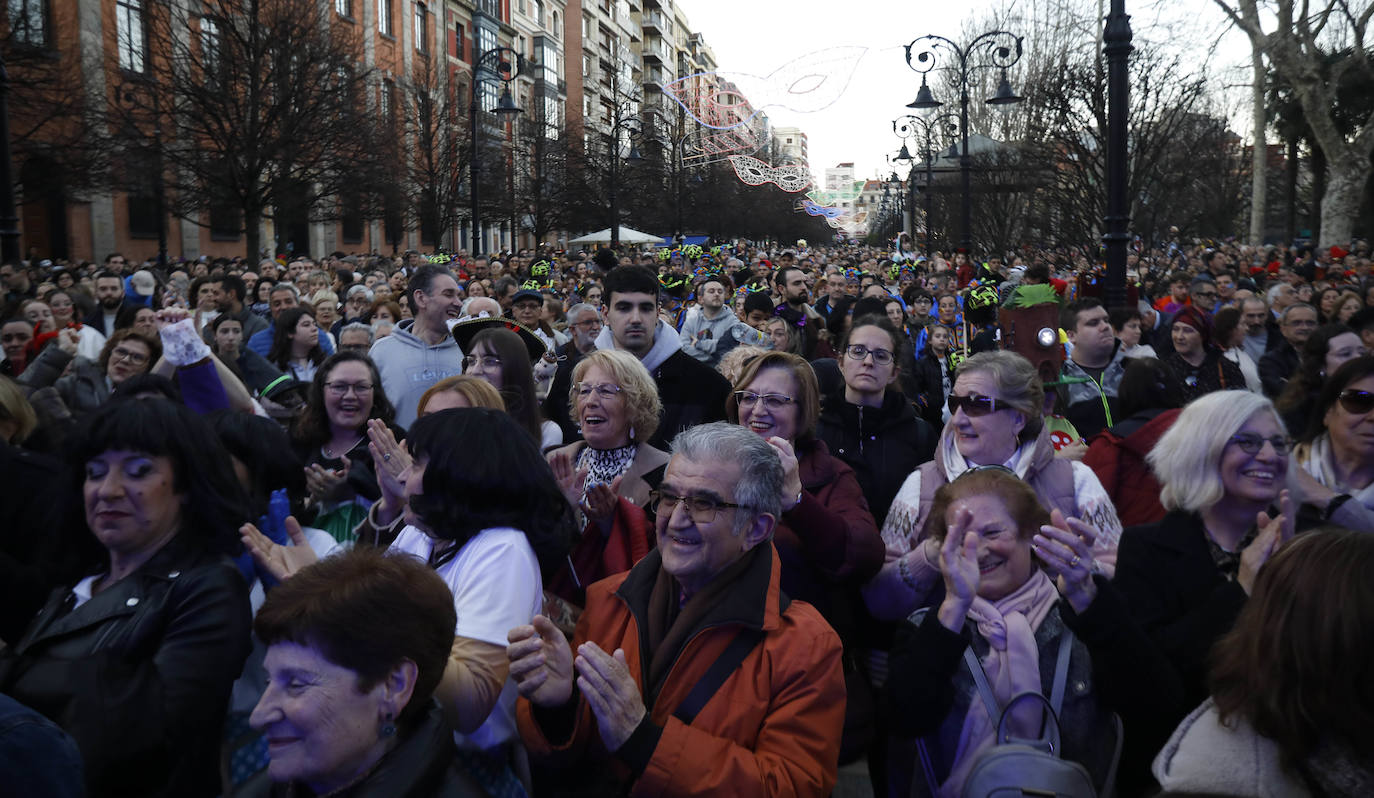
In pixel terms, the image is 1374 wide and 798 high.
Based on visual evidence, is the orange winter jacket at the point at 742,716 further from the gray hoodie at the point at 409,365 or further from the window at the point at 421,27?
the window at the point at 421,27

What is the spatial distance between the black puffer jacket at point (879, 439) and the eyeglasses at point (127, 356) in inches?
149

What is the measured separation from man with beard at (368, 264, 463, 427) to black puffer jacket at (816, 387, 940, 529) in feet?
7.66

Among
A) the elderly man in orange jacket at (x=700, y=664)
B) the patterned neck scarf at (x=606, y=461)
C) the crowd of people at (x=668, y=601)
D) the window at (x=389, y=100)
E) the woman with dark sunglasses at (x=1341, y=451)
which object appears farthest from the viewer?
the window at (x=389, y=100)

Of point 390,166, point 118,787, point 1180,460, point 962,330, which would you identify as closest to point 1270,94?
point 390,166

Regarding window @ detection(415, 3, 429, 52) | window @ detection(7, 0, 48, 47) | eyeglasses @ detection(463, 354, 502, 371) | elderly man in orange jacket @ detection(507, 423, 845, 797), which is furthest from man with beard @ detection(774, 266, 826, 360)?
window @ detection(415, 3, 429, 52)

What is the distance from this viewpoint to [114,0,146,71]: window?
2642 centimetres

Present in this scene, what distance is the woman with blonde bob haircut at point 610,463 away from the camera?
11.4ft

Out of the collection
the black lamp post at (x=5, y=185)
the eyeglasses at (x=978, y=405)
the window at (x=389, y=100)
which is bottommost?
the eyeglasses at (x=978, y=405)

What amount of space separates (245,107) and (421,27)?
25346 millimetres

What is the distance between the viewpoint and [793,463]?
3232mm

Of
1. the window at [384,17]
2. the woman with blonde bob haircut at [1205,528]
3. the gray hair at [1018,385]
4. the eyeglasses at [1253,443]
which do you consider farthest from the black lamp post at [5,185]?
the window at [384,17]

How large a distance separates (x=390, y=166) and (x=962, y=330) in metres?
22.1

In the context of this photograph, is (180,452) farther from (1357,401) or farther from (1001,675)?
(1357,401)

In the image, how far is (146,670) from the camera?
7.88ft
